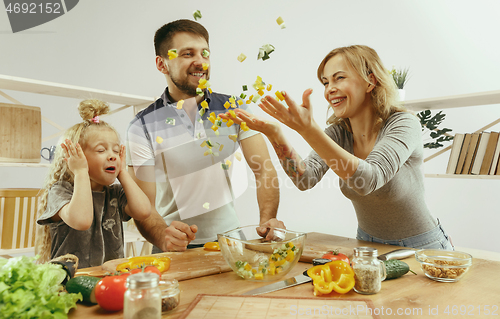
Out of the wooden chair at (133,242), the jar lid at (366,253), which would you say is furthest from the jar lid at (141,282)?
the wooden chair at (133,242)

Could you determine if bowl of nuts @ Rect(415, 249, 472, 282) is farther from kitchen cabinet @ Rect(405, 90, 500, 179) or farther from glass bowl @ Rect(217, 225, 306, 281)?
kitchen cabinet @ Rect(405, 90, 500, 179)

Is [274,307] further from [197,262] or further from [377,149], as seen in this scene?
[377,149]

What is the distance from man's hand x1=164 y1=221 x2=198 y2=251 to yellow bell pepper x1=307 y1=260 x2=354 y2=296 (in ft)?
1.74

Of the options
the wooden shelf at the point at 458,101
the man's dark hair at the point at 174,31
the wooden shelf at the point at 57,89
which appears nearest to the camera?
the man's dark hair at the point at 174,31

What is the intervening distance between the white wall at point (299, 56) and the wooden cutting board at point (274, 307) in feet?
9.30

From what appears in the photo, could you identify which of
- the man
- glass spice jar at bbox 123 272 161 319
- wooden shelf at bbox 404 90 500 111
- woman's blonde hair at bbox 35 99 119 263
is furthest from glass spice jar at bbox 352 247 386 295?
wooden shelf at bbox 404 90 500 111

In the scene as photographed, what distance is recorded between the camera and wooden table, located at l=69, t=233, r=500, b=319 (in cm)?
83

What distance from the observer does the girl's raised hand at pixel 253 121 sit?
129 cm

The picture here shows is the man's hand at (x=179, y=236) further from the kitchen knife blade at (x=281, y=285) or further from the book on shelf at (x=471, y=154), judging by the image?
the book on shelf at (x=471, y=154)

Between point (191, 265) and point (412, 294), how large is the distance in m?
0.63

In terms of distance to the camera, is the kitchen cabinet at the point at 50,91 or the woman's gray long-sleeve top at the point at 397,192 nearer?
the woman's gray long-sleeve top at the point at 397,192

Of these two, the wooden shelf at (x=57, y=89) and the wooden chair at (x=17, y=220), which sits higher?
the wooden shelf at (x=57, y=89)

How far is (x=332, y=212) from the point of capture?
3.67 meters

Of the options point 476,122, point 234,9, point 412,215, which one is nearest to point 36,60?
point 234,9
